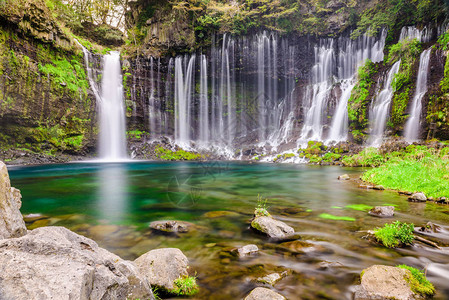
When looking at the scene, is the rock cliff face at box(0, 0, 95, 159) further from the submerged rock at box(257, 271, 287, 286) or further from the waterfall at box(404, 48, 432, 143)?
the waterfall at box(404, 48, 432, 143)

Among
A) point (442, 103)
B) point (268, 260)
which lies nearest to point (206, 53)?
point (442, 103)

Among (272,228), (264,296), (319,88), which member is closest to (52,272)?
(264,296)

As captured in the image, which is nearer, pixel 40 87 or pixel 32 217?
pixel 32 217

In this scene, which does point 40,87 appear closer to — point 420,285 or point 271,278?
point 271,278

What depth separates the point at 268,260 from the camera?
321 cm

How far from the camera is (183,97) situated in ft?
103

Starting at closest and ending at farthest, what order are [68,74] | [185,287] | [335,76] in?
[185,287] → [68,74] → [335,76]

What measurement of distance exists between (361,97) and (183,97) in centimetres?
2110

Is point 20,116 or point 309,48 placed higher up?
point 309,48

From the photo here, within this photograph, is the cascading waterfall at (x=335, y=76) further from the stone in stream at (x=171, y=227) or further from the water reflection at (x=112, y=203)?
the stone in stream at (x=171, y=227)

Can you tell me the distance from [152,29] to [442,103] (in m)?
29.9

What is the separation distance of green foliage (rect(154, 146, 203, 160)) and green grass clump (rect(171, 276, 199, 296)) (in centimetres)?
2514

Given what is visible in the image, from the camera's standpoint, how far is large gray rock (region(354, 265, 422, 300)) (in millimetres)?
2314

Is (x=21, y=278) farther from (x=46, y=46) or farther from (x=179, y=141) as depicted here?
(x=179, y=141)
